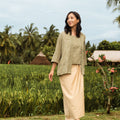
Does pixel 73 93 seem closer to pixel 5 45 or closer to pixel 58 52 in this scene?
pixel 58 52

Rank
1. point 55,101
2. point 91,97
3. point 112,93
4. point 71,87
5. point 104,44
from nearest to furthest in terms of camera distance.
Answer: point 71,87
point 112,93
point 55,101
point 91,97
point 104,44

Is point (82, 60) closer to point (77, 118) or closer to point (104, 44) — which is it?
point (77, 118)

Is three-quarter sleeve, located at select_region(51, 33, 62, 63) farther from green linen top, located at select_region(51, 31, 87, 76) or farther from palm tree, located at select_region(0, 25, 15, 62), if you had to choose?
palm tree, located at select_region(0, 25, 15, 62)

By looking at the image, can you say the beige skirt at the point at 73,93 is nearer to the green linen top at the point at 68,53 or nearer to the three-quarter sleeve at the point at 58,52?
the green linen top at the point at 68,53

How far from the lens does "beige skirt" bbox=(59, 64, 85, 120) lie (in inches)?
113

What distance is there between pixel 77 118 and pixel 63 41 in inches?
42.4

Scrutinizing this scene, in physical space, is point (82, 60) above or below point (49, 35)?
below

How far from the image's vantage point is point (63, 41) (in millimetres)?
2971

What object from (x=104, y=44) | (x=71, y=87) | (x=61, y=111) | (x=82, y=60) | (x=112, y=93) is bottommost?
(x=61, y=111)

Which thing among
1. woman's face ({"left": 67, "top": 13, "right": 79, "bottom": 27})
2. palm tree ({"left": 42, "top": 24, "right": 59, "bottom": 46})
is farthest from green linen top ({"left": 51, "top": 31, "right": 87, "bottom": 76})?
palm tree ({"left": 42, "top": 24, "right": 59, "bottom": 46})

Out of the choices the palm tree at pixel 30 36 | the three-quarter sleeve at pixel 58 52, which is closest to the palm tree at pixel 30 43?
the palm tree at pixel 30 36

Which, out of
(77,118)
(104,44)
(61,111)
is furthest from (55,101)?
(104,44)

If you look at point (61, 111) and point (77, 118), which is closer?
point (77, 118)

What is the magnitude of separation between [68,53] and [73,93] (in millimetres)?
541
